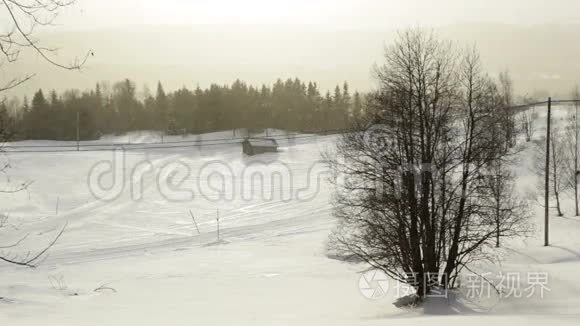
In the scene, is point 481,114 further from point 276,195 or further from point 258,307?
point 276,195

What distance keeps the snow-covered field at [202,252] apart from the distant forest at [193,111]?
36393 millimetres

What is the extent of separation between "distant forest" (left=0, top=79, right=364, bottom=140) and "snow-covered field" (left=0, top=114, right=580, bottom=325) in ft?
119

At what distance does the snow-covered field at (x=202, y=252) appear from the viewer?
39.7 feet

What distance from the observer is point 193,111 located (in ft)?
327

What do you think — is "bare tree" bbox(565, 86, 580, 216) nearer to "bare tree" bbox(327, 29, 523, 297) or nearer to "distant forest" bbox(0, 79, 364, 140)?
"bare tree" bbox(327, 29, 523, 297)

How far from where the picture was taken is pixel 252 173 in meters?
52.6

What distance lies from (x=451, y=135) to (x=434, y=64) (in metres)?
2.13

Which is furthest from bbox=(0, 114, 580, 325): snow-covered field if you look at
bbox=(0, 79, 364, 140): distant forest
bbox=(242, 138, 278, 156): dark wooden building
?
bbox=(0, 79, 364, 140): distant forest

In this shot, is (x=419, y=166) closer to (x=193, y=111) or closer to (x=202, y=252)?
(x=202, y=252)

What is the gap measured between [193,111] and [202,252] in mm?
74309

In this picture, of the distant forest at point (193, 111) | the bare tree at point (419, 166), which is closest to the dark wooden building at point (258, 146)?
the distant forest at point (193, 111)

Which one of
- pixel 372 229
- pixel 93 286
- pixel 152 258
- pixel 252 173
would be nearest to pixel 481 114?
pixel 372 229

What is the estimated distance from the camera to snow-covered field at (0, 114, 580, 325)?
1210 cm

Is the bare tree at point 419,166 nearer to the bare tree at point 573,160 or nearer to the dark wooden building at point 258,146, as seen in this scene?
the bare tree at point 573,160
